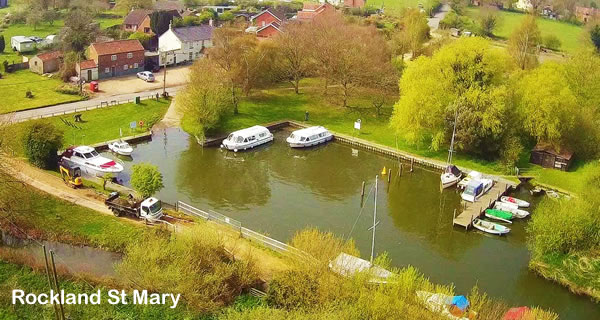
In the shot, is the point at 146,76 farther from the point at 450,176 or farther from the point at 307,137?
the point at 450,176

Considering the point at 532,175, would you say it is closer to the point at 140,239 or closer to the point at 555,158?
the point at 555,158

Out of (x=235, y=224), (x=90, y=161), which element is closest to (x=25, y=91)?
(x=90, y=161)

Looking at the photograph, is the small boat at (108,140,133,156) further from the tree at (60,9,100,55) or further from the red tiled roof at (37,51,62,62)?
the tree at (60,9,100,55)

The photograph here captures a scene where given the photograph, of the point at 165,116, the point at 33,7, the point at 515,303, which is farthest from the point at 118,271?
the point at 33,7

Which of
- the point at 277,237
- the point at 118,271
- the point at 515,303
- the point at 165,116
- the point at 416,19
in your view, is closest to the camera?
the point at 118,271

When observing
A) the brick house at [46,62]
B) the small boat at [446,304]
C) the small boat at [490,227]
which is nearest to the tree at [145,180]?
the small boat at [446,304]

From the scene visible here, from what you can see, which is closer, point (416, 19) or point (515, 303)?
point (515, 303)
